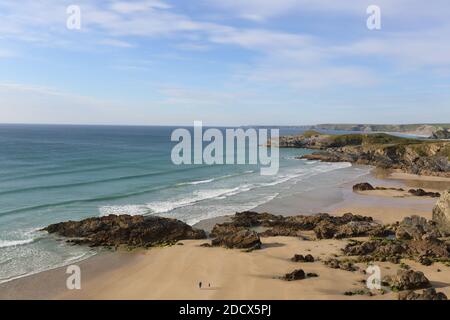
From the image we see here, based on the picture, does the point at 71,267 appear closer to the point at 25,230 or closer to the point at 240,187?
the point at 25,230

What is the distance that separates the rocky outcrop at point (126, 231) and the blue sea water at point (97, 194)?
1.39 meters

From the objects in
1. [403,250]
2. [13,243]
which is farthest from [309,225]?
[13,243]

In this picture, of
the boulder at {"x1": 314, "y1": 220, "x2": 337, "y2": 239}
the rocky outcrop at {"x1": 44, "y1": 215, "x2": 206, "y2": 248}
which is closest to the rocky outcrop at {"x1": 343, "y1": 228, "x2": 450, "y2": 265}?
the boulder at {"x1": 314, "y1": 220, "x2": 337, "y2": 239}

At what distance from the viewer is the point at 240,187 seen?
177 ft

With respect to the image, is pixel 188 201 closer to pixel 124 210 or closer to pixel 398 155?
pixel 124 210

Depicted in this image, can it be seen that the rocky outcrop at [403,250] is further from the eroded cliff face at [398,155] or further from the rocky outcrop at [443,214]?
the eroded cliff face at [398,155]

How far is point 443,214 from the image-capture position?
29922 millimetres

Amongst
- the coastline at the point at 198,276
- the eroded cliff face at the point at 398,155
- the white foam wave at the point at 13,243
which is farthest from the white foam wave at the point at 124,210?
the eroded cliff face at the point at 398,155

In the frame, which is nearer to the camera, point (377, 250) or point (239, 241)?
point (377, 250)

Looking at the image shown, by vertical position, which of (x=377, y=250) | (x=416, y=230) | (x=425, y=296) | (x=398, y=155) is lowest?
(x=377, y=250)

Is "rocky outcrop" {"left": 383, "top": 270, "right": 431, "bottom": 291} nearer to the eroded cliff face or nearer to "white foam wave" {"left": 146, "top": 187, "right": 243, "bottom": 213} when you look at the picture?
"white foam wave" {"left": 146, "top": 187, "right": 243, "bottom": 213}

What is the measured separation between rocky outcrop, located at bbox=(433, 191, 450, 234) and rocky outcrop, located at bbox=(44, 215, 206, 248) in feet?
56.8

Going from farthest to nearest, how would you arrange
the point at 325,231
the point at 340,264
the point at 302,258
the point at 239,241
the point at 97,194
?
the point at 97,194
the point at 325,231
the point at 239,241
the point at 302,258
the point at 340,264

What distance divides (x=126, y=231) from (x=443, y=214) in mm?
22968
